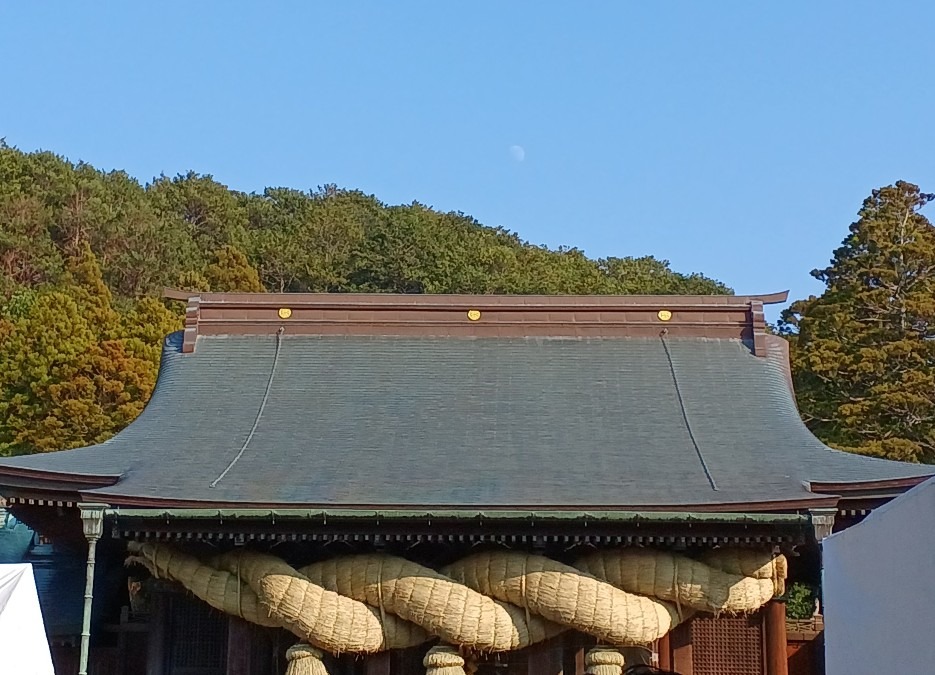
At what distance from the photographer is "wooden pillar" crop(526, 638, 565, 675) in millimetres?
10547

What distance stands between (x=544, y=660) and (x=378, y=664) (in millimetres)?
1455

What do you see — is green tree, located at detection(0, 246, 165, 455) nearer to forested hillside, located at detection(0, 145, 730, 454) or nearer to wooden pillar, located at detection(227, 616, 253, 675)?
forested hillside, located at detection(0, 145, 730, 454)

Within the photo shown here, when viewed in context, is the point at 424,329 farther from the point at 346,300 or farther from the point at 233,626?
the point at 233,626

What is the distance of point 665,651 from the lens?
11102 millimetres

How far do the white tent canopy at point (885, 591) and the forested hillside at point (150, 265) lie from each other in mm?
22394

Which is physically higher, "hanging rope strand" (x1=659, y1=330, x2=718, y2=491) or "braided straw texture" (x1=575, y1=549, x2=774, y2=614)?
"hanging rope strand" (x1=659, y1=330, x2=718, y2=491)

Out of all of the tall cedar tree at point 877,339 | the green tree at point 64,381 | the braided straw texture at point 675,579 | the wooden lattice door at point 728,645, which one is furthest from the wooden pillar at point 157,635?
the green tree at point 64,381

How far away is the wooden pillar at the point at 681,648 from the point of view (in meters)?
11.1

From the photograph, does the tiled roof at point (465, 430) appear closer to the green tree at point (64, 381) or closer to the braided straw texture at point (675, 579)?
the braided straw texture at point (675, 579)

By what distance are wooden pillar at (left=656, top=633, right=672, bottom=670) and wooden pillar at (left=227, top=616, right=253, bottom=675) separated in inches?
147

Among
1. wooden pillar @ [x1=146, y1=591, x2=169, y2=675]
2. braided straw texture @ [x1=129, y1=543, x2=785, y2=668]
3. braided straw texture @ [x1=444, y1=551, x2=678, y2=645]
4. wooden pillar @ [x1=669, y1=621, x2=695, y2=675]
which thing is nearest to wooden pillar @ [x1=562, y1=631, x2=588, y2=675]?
braided straw texture @ [x1=129, y1=543, x2=785, y2=668]

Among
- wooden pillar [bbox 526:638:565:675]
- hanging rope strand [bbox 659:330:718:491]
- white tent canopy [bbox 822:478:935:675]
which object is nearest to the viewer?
white tent canopy [bbox 822:478:935:675]

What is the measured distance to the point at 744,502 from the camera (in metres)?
9.79

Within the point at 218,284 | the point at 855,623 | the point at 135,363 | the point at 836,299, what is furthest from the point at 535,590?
the point at 218,284
